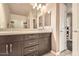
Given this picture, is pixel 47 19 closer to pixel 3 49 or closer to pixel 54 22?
pixel 54 22

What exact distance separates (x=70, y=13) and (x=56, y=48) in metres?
0.47

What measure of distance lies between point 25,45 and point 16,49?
4.7 inches

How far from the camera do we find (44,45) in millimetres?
1503

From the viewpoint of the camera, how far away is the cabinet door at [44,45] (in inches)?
57.3

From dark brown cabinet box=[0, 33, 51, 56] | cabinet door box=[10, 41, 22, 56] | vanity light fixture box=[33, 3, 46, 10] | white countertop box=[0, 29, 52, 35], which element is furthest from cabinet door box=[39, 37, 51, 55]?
vanity light fixture box=[33, 3, 46, 10]

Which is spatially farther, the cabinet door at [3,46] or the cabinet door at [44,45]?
the cabinet door at [44,45]

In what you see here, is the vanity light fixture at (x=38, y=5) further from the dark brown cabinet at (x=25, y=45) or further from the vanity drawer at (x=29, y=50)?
the vanity drawer at (x=29, y=50)

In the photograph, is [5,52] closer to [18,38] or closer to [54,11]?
[18,38]

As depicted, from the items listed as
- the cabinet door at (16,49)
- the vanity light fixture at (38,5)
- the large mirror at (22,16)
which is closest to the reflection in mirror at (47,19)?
the large mirror at (22,16)

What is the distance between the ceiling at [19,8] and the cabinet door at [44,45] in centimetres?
42

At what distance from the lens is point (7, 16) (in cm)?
141

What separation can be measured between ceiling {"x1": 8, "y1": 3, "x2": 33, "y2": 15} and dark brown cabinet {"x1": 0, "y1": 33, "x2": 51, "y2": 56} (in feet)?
1.01

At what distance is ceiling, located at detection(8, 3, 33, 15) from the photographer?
4.66 ft

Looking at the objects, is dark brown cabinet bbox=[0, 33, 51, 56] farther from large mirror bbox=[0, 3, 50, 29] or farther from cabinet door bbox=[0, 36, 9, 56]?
large mirror bbox=[0, 3, 50, 29]
